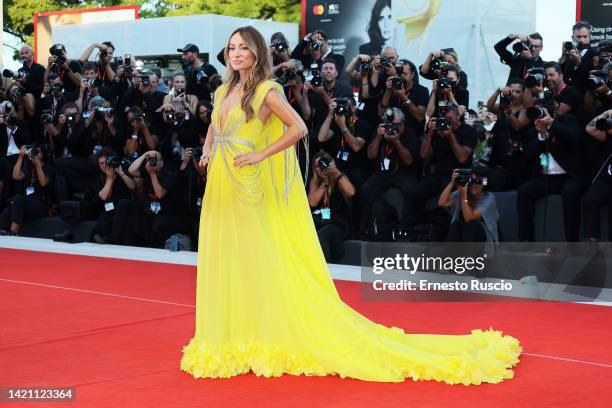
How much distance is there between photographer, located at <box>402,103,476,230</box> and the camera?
7.89 metres

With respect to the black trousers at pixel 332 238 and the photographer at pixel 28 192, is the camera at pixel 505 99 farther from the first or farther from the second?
the photographer at pixel 28 192

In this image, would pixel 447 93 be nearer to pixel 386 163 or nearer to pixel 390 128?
pixel 390 128

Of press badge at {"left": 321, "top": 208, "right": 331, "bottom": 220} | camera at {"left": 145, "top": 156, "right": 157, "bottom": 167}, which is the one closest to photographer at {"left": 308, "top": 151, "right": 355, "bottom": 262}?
press badge at {"left": 321, "top": 208, "right": 331, "bottom": 220}

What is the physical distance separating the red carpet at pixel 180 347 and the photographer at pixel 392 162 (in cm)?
104

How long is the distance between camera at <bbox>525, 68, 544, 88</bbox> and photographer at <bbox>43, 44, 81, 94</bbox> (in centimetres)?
552

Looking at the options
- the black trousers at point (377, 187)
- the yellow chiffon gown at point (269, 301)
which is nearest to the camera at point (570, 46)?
the black trousers at point (377, 187)

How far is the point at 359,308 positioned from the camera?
20.8ft

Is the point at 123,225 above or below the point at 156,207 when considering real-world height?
below

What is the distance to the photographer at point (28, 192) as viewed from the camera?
10484 millimetres

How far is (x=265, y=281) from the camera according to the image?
442 cm

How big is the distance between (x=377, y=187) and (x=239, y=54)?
3989 millimetres

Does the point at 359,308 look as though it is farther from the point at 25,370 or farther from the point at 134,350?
the point at 25,370

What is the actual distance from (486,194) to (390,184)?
1028 millimetres

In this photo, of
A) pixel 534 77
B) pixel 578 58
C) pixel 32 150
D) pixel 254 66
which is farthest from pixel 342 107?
pixel 254 66
